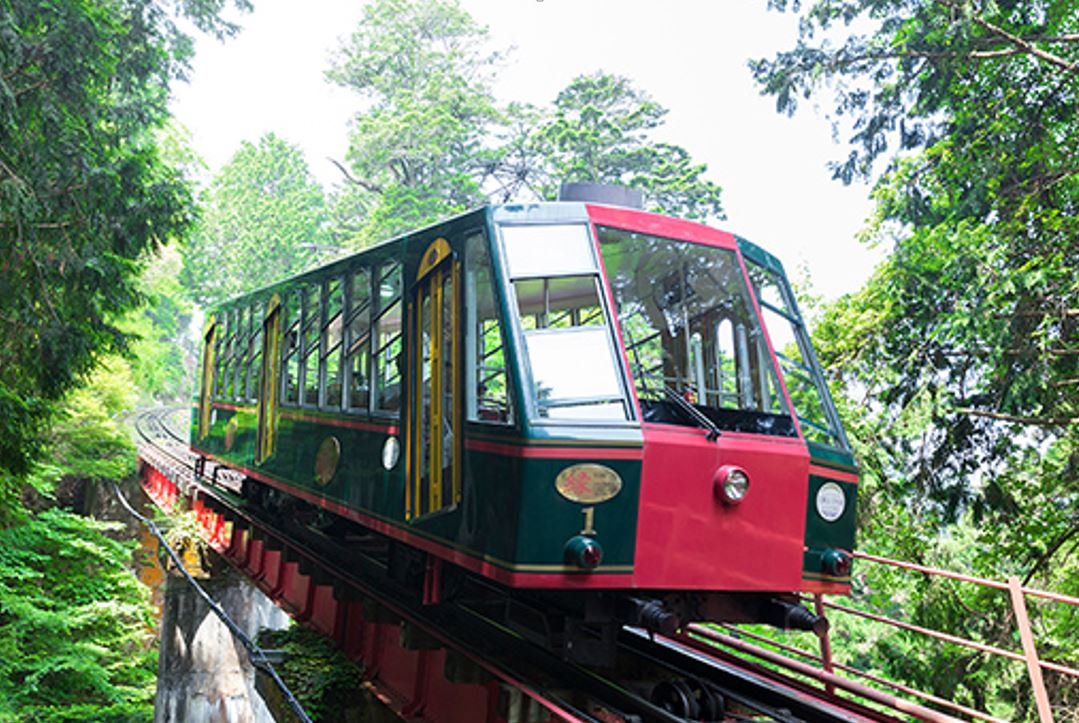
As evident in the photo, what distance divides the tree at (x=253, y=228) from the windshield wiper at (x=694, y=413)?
49453 mm

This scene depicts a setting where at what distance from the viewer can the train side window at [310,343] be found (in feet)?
29.7

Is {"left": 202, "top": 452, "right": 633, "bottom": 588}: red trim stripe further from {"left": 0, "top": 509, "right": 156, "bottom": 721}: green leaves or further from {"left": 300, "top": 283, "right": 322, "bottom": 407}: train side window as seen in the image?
{"left": 0, "top": 509, "right": 156, "bottom": 721}: green leaves

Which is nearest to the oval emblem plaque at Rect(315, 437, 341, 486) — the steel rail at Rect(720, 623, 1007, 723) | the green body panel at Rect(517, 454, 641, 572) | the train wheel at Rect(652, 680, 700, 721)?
the green body panel at Rect(517, 454, 641, 572)

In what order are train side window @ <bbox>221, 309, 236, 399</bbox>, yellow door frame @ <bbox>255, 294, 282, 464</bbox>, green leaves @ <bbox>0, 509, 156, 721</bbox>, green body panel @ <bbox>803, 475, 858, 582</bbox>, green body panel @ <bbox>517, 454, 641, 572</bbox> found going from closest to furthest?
green body panel @ <bbox>517, 454, 641, 572</bbox> → green body panel @ <bbox>803, 475, 858, 582</bbox> → yellow door frame @ <bbox>255, 294, 282, 464</bbox> → train side window @ <bbox>221, 309, 236, 399</bbox> → green leaves @ <bbox>0, 509, 156, 721</bbox>

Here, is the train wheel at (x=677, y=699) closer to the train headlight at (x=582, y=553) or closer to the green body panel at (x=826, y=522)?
the train headlight at (x=582, y=553)

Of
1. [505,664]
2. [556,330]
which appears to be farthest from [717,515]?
[505,664]

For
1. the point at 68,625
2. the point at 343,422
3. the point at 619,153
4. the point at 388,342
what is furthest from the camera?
the point at 619,153

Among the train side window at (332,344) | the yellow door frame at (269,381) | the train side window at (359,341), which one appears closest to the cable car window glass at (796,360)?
the train side window at (359,341)

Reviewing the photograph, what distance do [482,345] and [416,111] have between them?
35957mm

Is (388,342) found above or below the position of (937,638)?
above

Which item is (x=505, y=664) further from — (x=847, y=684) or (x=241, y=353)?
(x=241, y=353)

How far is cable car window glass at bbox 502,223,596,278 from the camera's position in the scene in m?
5.87

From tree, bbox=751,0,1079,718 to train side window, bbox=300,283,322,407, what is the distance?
251 inches

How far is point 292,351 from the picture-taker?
9.94 m
